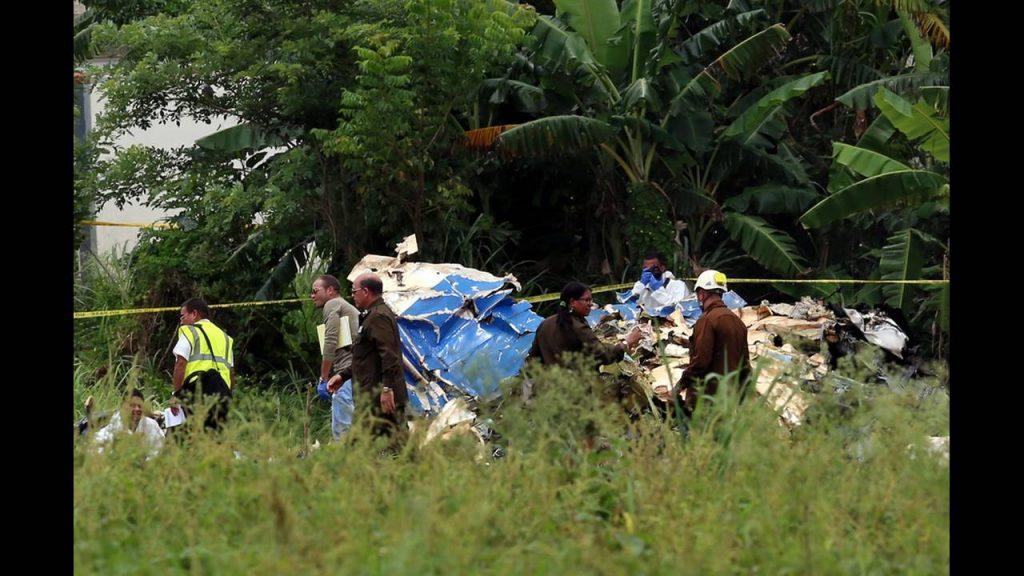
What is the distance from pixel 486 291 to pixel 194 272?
16.3 feet

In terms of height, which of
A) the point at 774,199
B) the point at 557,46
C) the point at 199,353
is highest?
the point at 557,46

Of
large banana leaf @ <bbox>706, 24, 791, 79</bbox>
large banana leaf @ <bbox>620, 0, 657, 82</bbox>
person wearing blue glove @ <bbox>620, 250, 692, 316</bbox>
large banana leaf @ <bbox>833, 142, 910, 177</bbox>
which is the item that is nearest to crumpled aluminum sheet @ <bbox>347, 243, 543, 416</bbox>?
person wearing blue glove @ <bbox>620, 250, 692, 316</bbox>

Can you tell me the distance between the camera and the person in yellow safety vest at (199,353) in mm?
8703

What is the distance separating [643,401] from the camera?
1016 cm

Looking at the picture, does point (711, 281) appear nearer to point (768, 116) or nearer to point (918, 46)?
point (768, 116)

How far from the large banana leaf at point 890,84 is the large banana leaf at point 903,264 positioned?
1700 mm

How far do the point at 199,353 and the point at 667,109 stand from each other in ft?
29.0

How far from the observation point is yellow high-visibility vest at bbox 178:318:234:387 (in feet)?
28.7

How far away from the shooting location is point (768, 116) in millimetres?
16656

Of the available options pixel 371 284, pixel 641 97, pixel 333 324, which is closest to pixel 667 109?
pixel 641 97

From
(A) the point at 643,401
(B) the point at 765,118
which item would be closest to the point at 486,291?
(A) the point at 643,401

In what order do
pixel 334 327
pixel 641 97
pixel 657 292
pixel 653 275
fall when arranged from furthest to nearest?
pixel 641 97 < pixel 653 275 < pixel 657 292 < pixel 334 327

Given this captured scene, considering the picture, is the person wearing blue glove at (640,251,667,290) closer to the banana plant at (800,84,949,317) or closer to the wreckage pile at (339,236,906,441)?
the wreckage pile at (339,236,906,441)

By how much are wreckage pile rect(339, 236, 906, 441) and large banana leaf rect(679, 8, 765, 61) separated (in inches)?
→ 187
